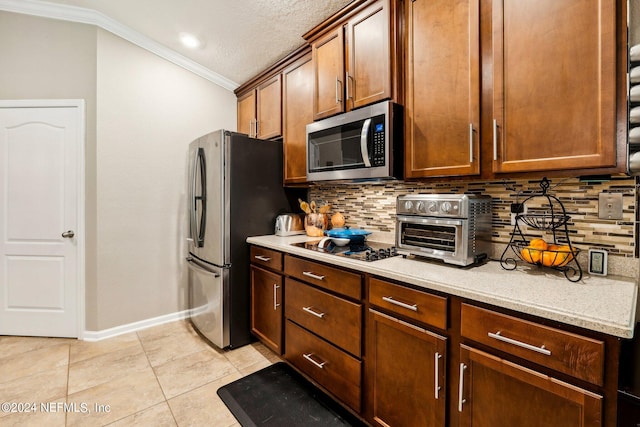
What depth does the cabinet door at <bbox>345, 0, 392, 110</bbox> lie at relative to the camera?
5.85 feet

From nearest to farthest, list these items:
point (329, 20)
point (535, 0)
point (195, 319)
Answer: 1. point (535, 0)
2. point (329, 20)
3. point (195, 319)

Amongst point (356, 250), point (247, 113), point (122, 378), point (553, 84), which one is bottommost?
point (122, 378)

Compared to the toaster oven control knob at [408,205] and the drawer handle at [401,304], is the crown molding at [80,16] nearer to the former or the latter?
the toaster oven control knob at [408,205]

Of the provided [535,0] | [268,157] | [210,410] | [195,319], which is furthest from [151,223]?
[535,0]

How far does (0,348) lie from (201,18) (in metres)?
3.14

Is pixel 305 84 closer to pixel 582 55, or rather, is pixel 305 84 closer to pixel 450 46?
pixel 450 46

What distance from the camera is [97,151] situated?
2.62 metres

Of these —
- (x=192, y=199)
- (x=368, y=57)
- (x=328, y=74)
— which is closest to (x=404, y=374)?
(x=368, y=57)

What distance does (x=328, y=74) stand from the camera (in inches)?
85.0

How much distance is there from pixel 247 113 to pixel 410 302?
2.70 meters

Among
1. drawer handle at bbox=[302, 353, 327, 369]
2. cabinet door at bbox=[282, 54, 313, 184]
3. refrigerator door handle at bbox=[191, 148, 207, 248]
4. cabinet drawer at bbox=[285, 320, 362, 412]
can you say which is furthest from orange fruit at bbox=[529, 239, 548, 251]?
refrigerator door handle at bbox=[191, 148, 207, 248]

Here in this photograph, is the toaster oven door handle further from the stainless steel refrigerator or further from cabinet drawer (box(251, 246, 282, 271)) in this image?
the stainless steel refrigerator

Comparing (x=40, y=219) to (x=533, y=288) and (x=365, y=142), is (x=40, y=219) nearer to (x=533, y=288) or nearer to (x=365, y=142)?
(x=365, y=142)

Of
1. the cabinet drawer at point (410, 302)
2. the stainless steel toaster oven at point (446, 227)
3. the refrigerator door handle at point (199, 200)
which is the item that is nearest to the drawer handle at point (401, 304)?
the cabinet drawer at point (410, 302)
